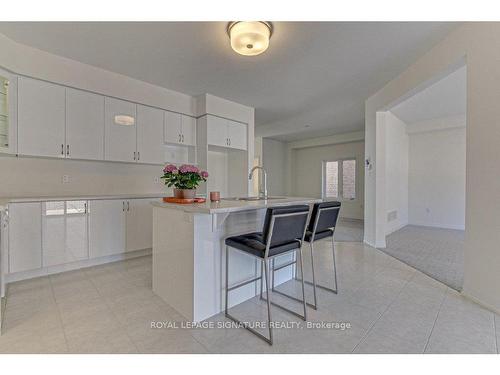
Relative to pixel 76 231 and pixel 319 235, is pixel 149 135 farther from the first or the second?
pixel 319 235

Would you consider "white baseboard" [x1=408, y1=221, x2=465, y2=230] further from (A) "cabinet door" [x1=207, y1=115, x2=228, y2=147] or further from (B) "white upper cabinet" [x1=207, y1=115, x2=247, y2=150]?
(A) "cabinet door" [x1=207, y1=115, x2=228, y2=147]

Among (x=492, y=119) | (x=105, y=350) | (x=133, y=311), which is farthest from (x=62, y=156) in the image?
(x=492, y=119)

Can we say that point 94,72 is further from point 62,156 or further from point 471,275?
point 471,275

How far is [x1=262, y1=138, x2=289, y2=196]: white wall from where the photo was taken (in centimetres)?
748

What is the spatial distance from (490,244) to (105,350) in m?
3.02

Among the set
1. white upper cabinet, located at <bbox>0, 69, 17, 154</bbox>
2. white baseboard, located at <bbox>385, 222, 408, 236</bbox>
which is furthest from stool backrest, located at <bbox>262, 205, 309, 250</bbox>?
white baseboard, located at <bbox>385, 222, 408, 236</bbox>

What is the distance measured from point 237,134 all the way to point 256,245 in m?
3.08

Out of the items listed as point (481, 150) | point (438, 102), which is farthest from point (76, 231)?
point (438, 102)

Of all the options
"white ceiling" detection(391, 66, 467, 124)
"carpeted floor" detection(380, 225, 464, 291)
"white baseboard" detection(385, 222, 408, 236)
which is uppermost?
"white ceiling" detection(391, 66, 467, 124)

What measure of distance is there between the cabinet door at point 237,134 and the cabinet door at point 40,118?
2372 millimetres

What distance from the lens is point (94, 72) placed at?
3.07 meters

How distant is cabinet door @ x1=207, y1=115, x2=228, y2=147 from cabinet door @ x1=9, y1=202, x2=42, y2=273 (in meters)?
2.42

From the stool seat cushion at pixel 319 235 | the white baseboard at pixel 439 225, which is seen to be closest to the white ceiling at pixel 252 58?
the stool seat cushion at pixel 319 235
